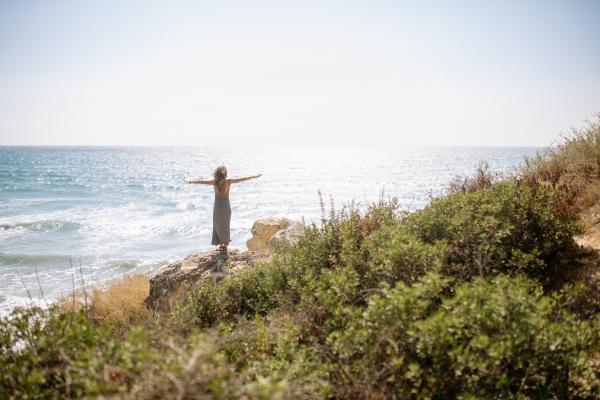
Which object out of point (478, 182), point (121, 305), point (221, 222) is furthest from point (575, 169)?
point (121, 305)

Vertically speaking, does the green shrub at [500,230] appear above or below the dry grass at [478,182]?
below

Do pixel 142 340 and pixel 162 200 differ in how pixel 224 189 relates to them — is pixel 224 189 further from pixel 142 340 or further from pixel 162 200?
pixel 162 200

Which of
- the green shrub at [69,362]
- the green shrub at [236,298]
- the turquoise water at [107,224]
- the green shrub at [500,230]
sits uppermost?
the green shrub at [500,230]

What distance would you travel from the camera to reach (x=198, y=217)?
24953mm

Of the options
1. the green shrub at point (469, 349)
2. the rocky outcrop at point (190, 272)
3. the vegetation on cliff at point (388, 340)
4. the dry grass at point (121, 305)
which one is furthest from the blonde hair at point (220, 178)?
the green shrub at point (469, 349)

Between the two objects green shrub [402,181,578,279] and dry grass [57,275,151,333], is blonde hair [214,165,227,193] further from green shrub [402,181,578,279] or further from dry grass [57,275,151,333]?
green shrub [402,181,578,279]

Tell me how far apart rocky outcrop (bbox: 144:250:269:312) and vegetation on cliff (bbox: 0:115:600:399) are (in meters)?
2.59

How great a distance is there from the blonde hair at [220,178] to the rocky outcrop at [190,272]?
1.76m

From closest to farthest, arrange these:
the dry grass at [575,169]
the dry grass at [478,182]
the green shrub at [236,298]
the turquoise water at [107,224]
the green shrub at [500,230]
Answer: the green shrub at [500,230], the green shrub at [236,298], the dry grass at [575,169], the dry grass at [478,182], the turquoise water at [107,224]

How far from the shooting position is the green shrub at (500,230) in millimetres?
3994

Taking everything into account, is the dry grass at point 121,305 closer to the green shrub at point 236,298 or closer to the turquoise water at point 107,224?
the turquoise water at point 107,224

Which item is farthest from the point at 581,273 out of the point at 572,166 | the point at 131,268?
the point at 131,268

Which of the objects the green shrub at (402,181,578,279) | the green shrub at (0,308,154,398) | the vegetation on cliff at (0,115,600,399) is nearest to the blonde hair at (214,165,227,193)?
the vegetation on cliff at (0,115,600,399)

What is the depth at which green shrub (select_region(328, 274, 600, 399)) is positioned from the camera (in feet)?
8.11
